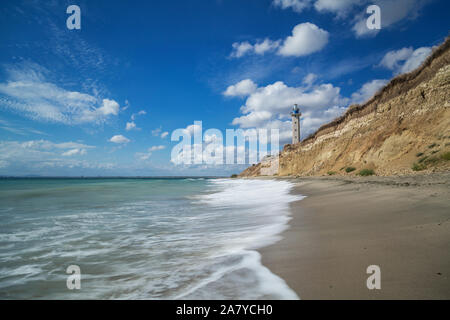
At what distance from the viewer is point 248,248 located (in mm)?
3463

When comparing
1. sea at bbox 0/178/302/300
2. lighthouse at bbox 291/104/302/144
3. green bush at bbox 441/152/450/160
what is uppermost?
lighthouse at bbox 291/104/302/144

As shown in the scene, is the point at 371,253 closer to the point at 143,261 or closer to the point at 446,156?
the point at 143,261

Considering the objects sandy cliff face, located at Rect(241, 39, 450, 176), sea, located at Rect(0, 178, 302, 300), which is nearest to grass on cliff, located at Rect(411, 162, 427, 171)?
sandy cliff face, located at Rect(241, 39, 450, 176)

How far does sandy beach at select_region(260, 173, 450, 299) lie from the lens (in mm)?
1874

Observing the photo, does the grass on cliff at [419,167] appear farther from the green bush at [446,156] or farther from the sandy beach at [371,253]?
the sandy beach at [371,253]

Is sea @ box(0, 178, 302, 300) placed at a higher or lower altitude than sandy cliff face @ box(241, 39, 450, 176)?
lower

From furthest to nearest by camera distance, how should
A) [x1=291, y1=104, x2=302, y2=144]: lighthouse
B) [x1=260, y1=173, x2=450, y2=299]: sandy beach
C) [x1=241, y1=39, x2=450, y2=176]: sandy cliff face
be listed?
[x1=291, y1=104, x2=302, y2=144]: lighthouse, [x1=241, y1=39, x2=450, y2=176]: sandy cliff face, [x1=260, y1=173, x2=450, y2=299]: sandy beach

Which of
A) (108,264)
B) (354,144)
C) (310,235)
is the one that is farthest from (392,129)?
(108,264)

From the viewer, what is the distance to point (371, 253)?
264cm

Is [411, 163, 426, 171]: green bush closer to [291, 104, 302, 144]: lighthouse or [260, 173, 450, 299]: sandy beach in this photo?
[260, 173, 450, 299]: sandy beach

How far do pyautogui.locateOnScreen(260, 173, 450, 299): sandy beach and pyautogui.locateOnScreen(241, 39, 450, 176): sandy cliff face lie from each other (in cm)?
880

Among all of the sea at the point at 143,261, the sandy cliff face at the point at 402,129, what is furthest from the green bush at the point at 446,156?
the sea at the point at 143,261
